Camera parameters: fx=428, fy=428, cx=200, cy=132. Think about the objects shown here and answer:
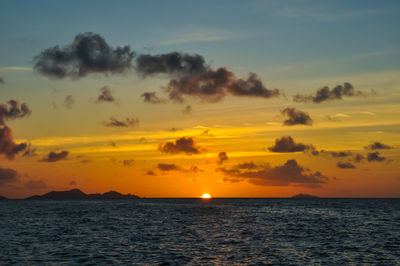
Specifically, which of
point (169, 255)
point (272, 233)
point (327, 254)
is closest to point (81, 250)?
point (169, 255)

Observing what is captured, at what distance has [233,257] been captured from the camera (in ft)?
163

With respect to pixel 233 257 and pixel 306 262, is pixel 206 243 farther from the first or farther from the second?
pixel 306 262

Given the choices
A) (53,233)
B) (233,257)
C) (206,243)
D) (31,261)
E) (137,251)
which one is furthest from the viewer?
(53,233)

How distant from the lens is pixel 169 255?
50719 millimetres

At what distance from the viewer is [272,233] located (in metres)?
77.1

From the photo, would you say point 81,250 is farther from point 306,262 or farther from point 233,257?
point 306,262

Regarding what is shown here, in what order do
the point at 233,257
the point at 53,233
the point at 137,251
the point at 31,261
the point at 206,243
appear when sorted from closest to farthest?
the point at 31,261
the point at 233,257
the point at 137,251
the point at 206,243
the point at 53,233

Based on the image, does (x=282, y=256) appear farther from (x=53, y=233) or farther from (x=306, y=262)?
(x=53, y=233)

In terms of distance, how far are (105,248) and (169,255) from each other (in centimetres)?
1056

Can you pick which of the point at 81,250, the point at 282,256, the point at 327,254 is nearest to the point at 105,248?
the point at 81,250

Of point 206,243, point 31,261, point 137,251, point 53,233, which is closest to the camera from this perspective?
point 31,261

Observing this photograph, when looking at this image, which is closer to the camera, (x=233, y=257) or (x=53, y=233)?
(x=233, y=257)

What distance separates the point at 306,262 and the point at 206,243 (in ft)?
61.8

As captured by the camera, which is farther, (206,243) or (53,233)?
(53,233)
